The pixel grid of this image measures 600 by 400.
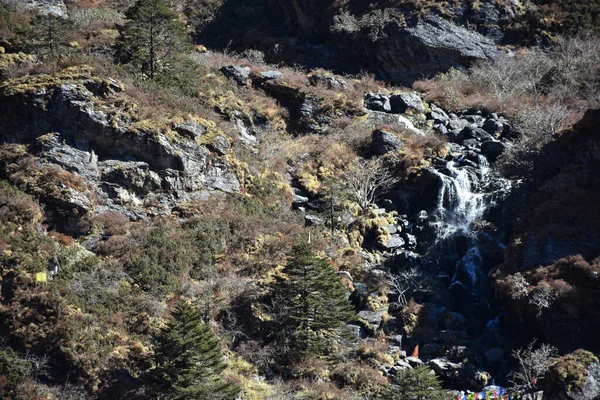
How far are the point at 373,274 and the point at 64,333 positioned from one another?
1630cm

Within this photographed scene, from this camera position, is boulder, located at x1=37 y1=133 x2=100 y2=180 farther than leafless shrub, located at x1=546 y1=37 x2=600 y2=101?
No

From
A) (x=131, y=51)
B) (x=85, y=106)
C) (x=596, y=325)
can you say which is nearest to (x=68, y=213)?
(x=85, y=106)

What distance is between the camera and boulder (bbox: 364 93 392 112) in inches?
1908

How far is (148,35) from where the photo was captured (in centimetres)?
3809

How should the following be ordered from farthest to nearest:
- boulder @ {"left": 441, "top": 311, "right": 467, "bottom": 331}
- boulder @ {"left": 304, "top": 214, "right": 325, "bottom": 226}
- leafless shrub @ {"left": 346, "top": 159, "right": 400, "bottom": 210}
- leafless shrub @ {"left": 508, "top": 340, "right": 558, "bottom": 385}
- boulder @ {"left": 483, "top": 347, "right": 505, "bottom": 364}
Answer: leafless shrub @ {"left": 346, "top": 159, "right": 400, "bottom": 210} → boulder @ {"left": 304, "top": 214, "right": 325, "bottom": 226} → boulder @ {"left": 441, "top": 311, "right": 467, "bottom": 331} → boulder @ {"left": 483, "top": 347, "right": 505, "bottom": 364} → leafless shrub @ {"left": 508, "top": 340, "right": 558, "bottom": 385}

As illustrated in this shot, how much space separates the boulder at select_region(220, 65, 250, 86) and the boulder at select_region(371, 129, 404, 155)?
12344 mm

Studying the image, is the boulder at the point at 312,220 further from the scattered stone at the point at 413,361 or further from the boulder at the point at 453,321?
the scattered stone at the point at 413,361

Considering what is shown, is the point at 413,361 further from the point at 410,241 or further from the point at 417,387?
A: the point at 410,241

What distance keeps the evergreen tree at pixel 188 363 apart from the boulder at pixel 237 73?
1147 inches

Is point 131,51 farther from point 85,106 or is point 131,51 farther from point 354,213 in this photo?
point 354,213

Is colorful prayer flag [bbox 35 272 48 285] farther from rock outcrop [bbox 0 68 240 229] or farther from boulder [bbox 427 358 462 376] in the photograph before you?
boulder [bbox 427 358 462 376]

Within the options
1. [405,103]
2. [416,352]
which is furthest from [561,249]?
[405,103]

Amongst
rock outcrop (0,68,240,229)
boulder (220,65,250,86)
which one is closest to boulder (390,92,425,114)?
boulder (220,65,250,86)

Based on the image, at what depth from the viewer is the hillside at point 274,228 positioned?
23.0 metres
